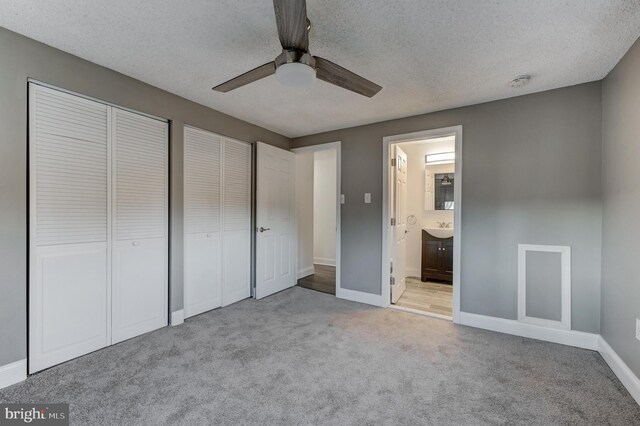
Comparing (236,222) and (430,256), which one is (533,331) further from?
(236,222)

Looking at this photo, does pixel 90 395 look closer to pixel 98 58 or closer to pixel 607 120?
pixel 98 58

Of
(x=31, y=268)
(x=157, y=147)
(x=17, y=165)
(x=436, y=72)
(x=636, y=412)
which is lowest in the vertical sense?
(x=636, y=412)

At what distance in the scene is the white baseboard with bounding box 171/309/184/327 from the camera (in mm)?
2777

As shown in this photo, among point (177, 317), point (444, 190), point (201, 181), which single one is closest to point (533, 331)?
point (444, 190)

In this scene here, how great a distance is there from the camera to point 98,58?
2119mm

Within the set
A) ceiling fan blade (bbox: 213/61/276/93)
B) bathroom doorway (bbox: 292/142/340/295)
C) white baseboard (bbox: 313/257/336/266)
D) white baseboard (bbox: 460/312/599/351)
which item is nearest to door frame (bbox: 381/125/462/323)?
white baseboard (bbox: 460/312/599/351)

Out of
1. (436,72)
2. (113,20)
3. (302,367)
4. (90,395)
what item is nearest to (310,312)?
(302,367)

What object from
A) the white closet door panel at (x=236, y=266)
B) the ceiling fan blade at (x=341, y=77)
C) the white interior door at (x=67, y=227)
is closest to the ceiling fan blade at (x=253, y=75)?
the ceiling fan blade at (x=341, y=77)

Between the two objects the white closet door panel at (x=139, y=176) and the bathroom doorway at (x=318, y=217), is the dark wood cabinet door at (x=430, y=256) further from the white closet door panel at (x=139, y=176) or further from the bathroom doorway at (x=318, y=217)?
the white closet door panel at (x=139, y=176)

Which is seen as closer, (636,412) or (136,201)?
(636,412)

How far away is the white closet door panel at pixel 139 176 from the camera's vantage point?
94.7 inches

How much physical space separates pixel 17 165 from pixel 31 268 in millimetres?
702

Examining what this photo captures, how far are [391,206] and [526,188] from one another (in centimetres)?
134

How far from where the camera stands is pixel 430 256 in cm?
449
